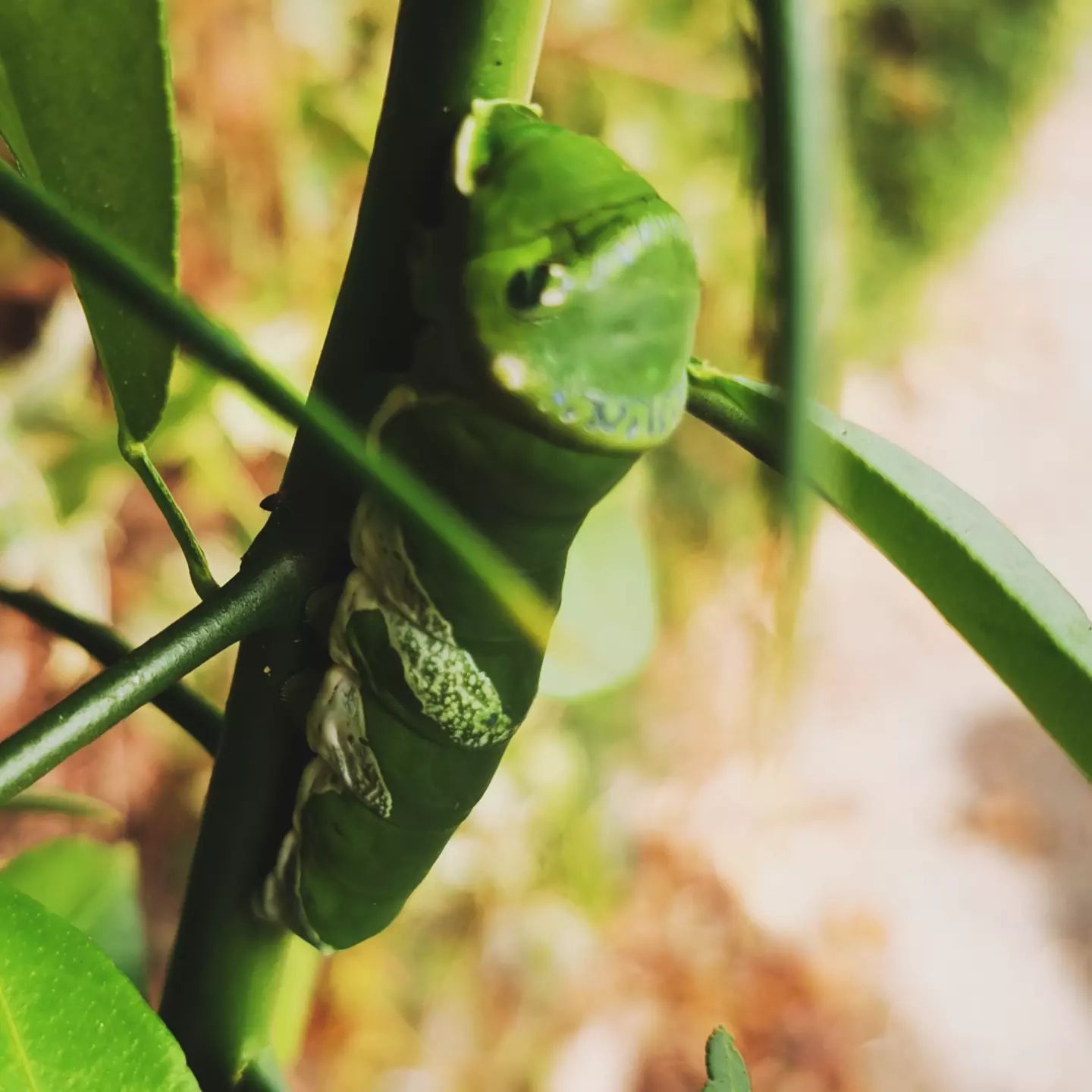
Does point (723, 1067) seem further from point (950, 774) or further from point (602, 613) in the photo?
point (950, 774)

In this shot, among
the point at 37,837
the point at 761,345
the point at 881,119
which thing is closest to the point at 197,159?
the point at 37,837

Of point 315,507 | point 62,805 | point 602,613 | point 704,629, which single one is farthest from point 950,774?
point 315,507

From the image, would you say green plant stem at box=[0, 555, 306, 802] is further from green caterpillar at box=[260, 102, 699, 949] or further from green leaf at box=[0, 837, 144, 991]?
green leaf at box=[0, 837, 144, 991]

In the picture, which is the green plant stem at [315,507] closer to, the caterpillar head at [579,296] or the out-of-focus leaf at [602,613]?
the caterpillar head at [579,296]

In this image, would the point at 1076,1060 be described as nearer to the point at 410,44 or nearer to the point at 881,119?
the point at 881,119

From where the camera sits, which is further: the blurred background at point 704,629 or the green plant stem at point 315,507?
the blurred background at point 704,629

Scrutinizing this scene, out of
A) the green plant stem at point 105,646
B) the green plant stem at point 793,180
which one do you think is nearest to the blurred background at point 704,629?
the green plant stem at point 105,646
